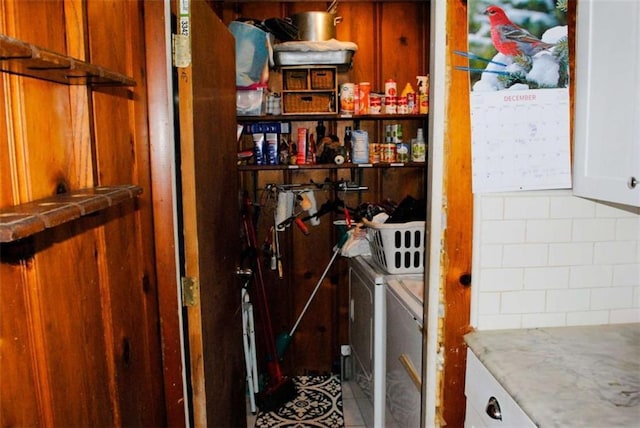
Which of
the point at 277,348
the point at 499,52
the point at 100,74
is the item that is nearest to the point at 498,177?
the point at 499,52

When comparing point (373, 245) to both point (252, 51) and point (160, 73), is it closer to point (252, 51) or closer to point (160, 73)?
point (252, 51)

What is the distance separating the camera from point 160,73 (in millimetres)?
1559

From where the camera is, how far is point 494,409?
1215mm

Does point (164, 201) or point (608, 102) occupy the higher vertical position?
point (608, 102)

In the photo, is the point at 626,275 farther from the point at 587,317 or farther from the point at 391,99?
the point at 391,99

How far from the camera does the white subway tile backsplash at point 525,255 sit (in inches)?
54.4

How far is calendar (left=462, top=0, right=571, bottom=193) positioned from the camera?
1301 mm

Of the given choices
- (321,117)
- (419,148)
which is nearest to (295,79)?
(321,117)

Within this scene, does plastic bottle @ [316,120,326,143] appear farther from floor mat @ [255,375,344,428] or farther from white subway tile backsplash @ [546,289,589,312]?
white subway tile backsplash @ [546,289,589,312]

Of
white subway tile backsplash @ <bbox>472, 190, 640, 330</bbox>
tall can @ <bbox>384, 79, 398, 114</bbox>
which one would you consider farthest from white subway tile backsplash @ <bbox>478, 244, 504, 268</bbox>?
tall can @ <bbox>384, 79, 398, 114</bbox>

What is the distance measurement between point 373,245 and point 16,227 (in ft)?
6.61

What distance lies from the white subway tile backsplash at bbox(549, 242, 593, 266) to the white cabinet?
1.20ft

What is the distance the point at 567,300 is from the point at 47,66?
4.70 ft

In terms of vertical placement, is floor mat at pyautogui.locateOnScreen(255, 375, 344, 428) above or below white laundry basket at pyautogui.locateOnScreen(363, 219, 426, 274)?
below
